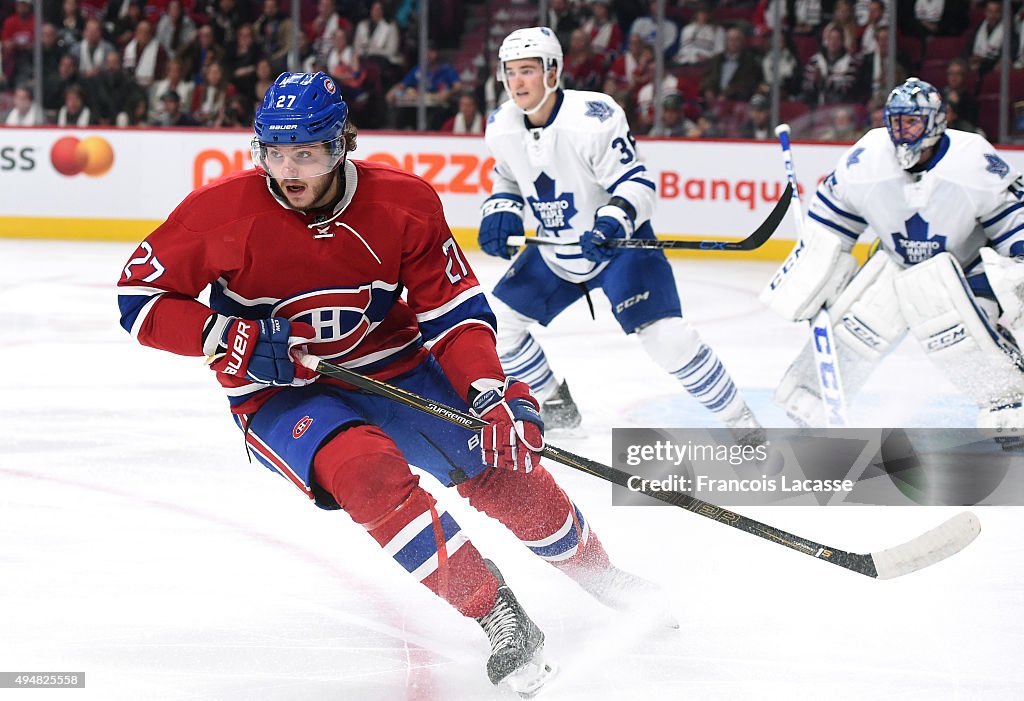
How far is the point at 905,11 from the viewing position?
7.34 m

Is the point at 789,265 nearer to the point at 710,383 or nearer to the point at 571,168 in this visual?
the point at 710,383

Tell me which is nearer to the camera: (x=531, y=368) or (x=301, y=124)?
(x=301, y=124)

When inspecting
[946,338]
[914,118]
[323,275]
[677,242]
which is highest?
[914,118]

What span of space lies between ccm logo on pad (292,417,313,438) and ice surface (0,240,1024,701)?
41cm

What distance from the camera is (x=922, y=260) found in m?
3.68

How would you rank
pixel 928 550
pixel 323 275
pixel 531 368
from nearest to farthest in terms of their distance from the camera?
pixel 323 275 → pixel 928 550 → pixel 531 368

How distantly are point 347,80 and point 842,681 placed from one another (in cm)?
654

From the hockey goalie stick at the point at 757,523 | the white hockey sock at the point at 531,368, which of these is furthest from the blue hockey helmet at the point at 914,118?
the hockey goalie stick at the point at 757,523

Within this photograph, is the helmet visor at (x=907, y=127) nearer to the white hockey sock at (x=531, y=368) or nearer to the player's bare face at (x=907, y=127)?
the player's bare face at (x=907, y=127)

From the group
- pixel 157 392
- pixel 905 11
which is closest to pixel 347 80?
pixel 905 11

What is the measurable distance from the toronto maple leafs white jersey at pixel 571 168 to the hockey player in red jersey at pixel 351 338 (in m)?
1.38

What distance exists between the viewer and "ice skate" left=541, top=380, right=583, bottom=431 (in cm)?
393

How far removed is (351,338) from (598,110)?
62.1 inches

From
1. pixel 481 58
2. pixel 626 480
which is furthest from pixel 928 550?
pixel 481 58
